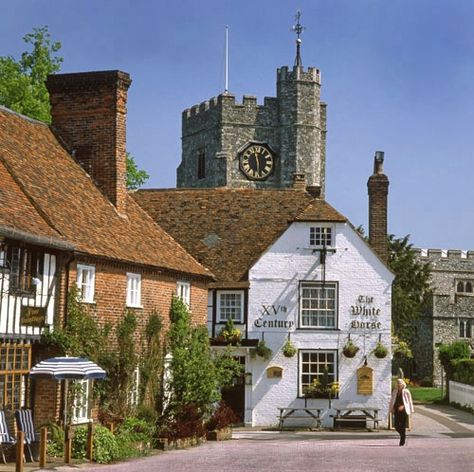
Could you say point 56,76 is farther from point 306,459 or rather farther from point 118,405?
point 306,459

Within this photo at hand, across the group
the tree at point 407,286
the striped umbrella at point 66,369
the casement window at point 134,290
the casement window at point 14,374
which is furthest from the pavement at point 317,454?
the tree at point 407,286

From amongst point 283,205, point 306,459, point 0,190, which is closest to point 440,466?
point 306,459

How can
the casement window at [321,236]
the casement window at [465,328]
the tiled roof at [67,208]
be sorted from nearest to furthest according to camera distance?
the tiled roof at [67,208] < the casement window at [321,236] < the casement window at [465,328]

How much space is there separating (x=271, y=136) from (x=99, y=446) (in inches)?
2135

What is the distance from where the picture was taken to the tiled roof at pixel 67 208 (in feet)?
76.9

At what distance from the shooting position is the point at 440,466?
64.4ft

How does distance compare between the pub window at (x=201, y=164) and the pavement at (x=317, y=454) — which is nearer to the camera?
the pavement at (x=317, y=454)

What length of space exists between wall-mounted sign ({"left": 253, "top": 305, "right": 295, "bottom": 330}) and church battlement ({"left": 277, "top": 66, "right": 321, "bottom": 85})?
136 feet

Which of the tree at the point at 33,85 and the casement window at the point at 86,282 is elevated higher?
the tree at the point at 33,85

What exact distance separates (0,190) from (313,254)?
14.7 meters

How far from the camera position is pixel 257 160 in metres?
73.7

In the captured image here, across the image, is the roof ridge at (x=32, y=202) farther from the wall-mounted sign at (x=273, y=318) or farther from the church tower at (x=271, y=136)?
the church tower at (x=271, y=136)

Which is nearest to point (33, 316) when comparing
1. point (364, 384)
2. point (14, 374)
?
point (14, 374)

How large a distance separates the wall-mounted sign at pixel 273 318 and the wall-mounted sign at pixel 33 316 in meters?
13.4
